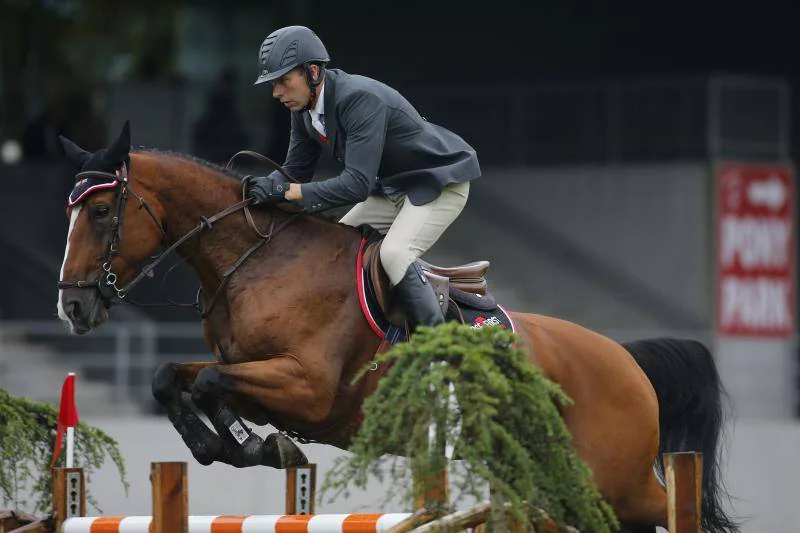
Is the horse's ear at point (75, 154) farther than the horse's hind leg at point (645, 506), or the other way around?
the horse's hind leg at point (645, 506)

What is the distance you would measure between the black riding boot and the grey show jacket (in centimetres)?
37

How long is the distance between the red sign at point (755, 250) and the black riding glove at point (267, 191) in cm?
895

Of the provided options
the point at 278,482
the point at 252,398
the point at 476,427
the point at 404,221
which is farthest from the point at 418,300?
the point at 278,482

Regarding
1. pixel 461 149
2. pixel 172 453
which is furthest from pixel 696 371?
pixel 172 453

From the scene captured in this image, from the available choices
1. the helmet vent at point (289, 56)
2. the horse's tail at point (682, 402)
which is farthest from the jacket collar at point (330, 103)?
the horse's tail at point (682, 402)

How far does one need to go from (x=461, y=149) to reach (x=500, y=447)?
1.76 metres

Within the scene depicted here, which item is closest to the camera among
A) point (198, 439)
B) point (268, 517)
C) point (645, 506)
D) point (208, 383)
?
point (268, 517)

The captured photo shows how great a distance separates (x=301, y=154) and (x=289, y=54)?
2.23ft

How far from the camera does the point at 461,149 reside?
627cm

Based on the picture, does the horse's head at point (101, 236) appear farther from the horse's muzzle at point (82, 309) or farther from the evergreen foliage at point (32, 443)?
the evergreen foliage at point (32, 443)

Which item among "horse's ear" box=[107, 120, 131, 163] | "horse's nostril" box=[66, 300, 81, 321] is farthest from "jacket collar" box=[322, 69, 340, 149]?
"horse's nostril" box=[66, 300, 81, 321]

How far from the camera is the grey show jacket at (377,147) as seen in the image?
5.91m

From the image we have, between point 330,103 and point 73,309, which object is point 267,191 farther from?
point 73,309

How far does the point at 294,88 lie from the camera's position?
5973 millimetres
